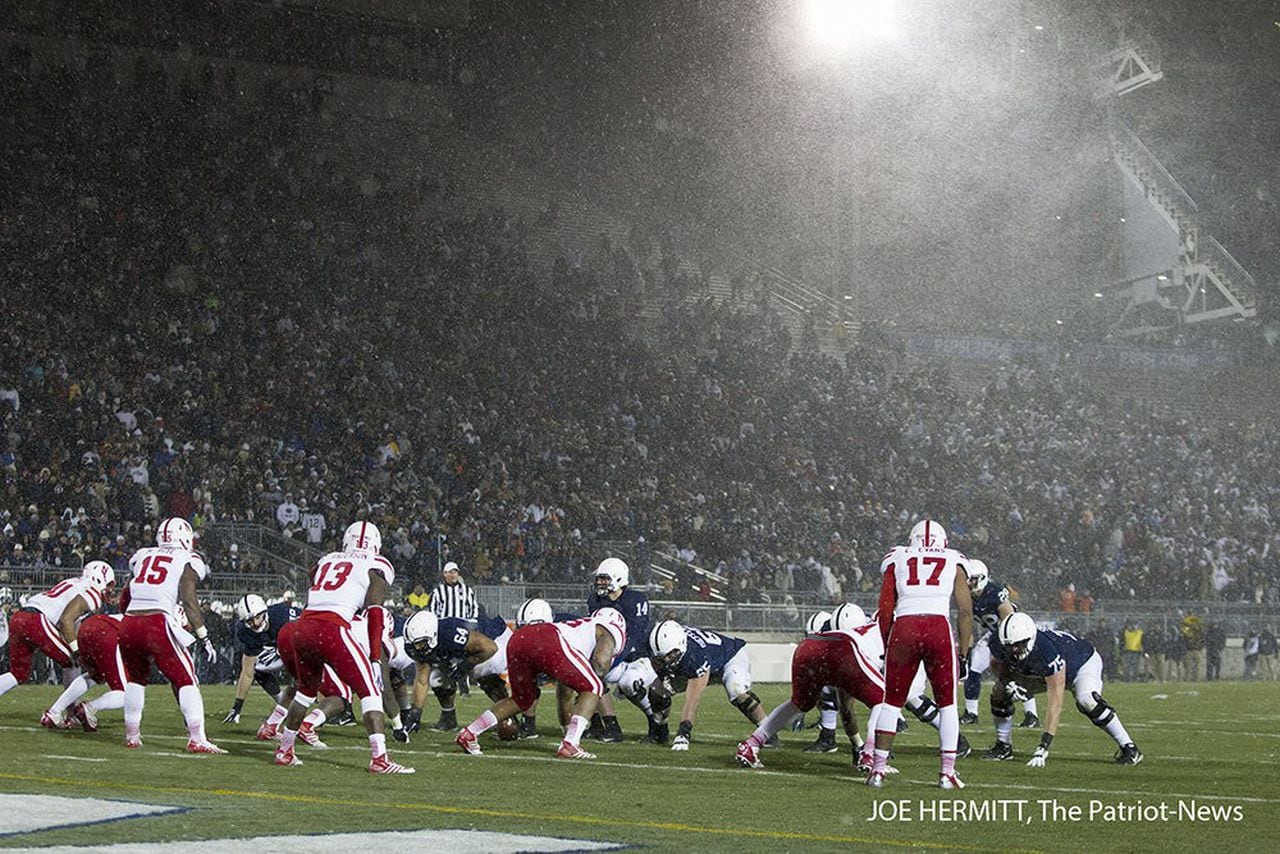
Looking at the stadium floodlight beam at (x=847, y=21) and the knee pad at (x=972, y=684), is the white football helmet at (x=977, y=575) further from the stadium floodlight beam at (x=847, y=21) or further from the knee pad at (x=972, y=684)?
the stadium floodlight beam at (x=847, y=21)

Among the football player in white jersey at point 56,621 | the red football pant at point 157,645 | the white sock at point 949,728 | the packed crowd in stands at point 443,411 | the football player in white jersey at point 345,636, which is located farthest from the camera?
the packed crowd in stands at point 443,411

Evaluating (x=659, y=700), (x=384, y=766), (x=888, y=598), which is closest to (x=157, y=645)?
(x=384, y=766)

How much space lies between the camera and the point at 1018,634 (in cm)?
1200

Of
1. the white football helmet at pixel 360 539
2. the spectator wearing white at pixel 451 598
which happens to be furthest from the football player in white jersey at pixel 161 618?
the spectator wearing white at pixel 451 598

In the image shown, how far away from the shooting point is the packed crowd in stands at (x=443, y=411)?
24.0m

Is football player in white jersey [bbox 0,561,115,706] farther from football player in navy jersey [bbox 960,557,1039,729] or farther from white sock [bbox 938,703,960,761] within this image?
white sock [bbox 938,703,960,761]

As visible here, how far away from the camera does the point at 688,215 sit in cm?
3700

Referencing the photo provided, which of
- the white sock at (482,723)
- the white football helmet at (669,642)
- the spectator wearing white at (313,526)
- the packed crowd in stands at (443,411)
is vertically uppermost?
the packed crowd in stands at (443,411)

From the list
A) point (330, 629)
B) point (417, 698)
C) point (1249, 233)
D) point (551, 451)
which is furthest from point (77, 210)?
point (1249, 233)

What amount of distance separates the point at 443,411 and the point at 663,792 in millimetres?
18639

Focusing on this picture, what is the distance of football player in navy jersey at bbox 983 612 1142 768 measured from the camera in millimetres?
11930

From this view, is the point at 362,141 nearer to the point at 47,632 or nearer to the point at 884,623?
the point at 47,632

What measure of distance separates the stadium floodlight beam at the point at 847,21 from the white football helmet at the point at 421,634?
80.4 feet

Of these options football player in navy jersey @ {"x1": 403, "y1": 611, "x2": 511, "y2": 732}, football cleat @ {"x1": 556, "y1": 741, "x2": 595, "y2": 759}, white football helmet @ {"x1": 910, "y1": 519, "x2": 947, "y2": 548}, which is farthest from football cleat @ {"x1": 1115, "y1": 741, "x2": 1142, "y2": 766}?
football player in navy jersey @ {"x1": 403, "y1": 611, "x2": 511, "y2": 732}
